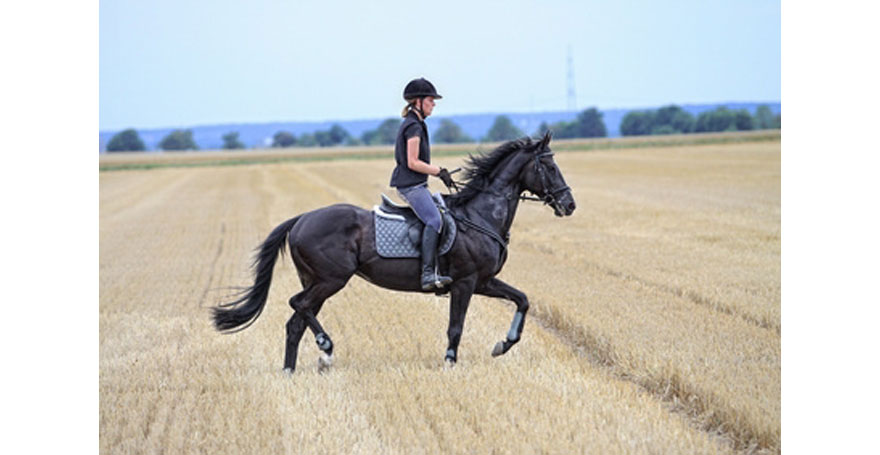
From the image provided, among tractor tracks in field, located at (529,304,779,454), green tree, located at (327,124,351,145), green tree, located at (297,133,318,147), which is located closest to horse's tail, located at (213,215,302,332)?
tractor tracks in field, located at (529,304,779,454)

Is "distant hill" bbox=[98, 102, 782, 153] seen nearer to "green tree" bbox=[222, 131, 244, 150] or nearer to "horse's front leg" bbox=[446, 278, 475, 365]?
"green tree" bbox=[222, 131, 244, 150]

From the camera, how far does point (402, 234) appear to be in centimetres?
870

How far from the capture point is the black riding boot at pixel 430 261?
8.58 m

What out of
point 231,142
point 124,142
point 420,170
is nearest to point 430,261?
point 420,170

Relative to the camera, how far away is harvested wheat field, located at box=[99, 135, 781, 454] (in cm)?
671

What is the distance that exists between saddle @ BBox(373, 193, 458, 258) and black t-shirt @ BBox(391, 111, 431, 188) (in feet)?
1.19

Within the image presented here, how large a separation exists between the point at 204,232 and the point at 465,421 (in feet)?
58.6

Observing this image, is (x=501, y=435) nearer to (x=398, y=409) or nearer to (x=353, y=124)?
(x=398, y=409)

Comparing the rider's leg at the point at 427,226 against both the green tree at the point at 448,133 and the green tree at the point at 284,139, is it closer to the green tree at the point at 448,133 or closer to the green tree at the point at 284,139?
the green tree at the point at 448,133

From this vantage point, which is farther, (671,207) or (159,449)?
(671,207)
